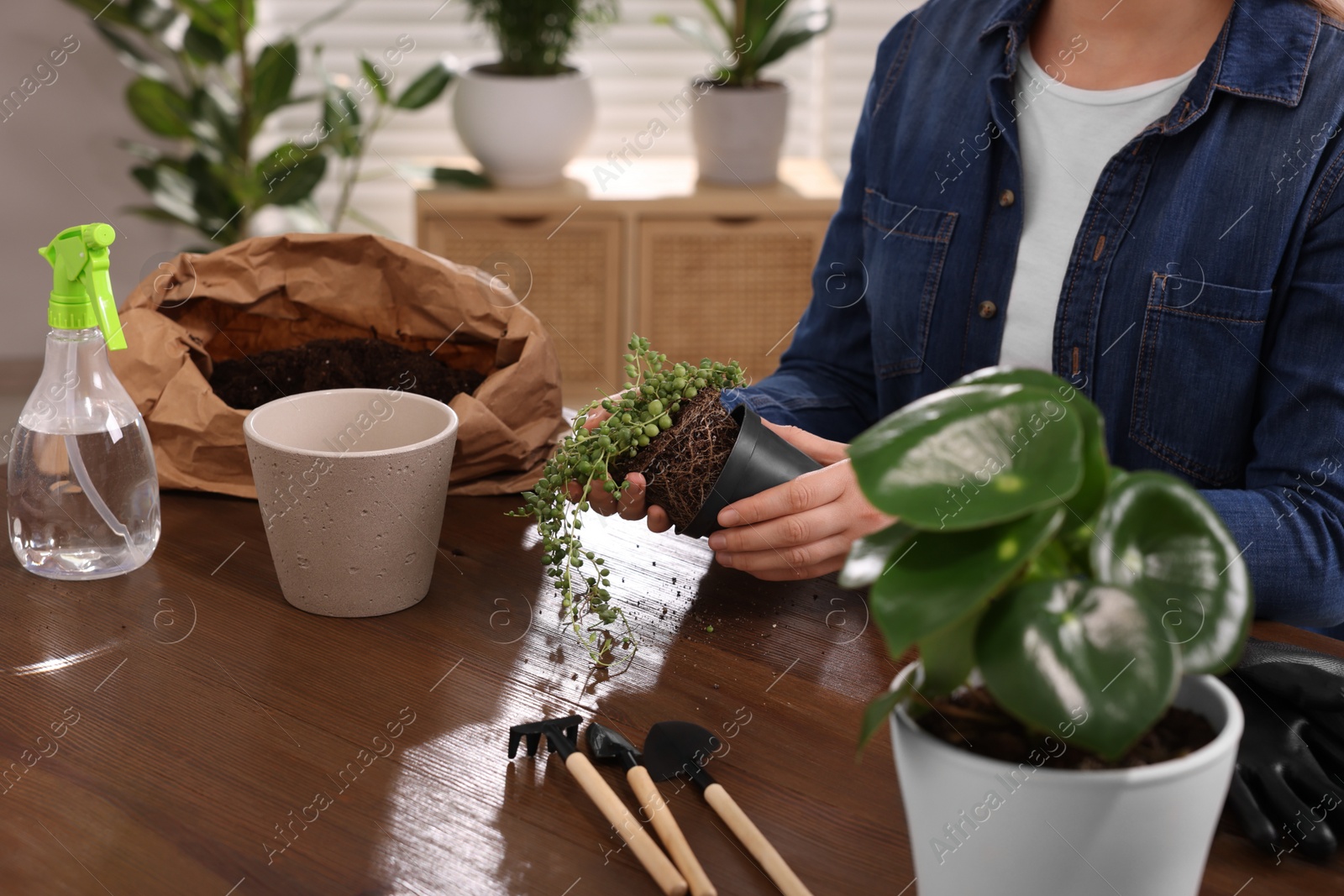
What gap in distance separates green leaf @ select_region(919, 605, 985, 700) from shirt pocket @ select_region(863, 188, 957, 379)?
0.90 meters

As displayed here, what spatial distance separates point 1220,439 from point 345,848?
909 millimetres

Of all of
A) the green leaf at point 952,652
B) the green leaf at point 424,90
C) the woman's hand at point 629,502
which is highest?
the green leaf at point 952,652

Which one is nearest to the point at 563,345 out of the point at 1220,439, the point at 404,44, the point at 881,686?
the point at 404,44

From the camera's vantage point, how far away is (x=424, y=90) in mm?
2809

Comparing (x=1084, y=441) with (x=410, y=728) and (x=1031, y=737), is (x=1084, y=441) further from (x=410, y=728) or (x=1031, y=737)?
(x=410, y=728)

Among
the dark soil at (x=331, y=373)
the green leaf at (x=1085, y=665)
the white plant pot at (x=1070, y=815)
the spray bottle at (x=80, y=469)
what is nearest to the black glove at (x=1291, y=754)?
the white plant pot at (x=1070, y=815)

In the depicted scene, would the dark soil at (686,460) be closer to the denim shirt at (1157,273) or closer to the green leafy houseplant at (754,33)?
the denim shirt at (1157,273)

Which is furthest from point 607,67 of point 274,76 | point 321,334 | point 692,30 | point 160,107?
point 321,334

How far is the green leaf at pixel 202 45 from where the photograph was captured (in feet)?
8.87

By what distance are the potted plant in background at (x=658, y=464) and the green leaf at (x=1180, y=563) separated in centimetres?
45

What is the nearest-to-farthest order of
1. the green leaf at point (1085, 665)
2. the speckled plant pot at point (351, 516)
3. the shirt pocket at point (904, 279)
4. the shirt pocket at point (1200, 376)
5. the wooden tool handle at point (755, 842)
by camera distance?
the green leaf at point (1085, 665) → the wooden tool handle at point (755, 842) → the speckled plant pot at point (351, 516) → the shirt pocket at point (1200, 376) → the shirt pocket at point (904, 279)

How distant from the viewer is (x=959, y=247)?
1.32 m

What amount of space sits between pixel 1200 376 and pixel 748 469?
0.52 m

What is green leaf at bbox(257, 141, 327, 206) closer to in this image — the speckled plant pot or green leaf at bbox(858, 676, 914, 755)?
the speckled plant pot
